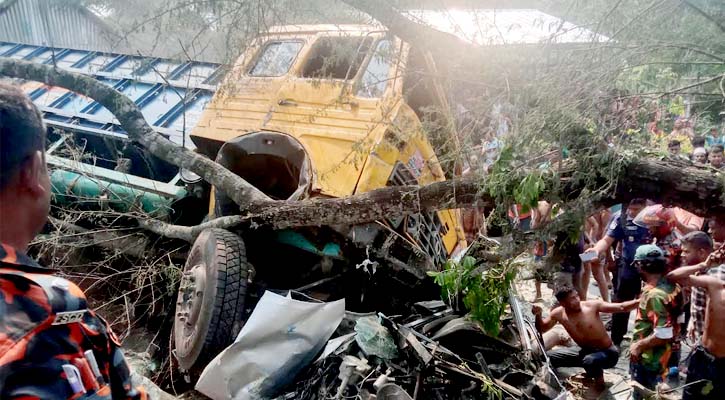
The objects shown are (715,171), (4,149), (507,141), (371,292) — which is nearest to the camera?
(4,149)

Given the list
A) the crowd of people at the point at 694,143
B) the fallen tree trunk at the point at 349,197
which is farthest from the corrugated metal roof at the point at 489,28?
the fallen tree trunk at the point at 349,197

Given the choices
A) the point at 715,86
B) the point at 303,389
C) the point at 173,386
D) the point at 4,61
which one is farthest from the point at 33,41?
the point at 715,86

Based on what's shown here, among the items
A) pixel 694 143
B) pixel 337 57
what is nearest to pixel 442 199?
pixel 337 57

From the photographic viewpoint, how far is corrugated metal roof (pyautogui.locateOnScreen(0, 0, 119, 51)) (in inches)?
438

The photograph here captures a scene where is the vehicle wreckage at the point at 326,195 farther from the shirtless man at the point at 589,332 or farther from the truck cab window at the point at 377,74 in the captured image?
the shirtless man at the point at 589,332

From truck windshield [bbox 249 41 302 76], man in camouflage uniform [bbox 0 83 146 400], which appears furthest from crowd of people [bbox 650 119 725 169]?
man in camouflage uniform [bbox 0 83 146 400]

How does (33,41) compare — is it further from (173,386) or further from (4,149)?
(4,149)

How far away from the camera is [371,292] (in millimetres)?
4238

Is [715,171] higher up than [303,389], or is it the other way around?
[715,171]

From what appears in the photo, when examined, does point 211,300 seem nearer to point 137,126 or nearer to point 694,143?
point 137,126

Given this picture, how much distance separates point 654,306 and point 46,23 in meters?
12.3

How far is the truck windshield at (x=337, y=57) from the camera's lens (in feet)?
14.5

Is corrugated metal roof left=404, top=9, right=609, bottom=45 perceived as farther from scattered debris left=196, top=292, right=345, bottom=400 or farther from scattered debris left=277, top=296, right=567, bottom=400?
scattered debris left=196, top=292, right=345, bottom=400

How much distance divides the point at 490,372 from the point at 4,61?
→ 5.14 meters
